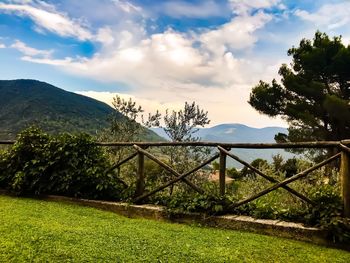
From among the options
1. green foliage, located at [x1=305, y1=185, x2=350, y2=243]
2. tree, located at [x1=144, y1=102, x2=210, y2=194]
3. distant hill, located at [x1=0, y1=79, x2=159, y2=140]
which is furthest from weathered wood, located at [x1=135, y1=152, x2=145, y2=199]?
distant hill, located at [x1=0, y1=79, x2=159, y2=140]

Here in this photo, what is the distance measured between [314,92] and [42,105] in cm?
11398

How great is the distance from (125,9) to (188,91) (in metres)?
10.6

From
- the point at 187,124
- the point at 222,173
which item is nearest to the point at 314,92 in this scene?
the point at 187,124

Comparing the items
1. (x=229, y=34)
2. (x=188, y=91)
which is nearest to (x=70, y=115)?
(x=188, y=91)

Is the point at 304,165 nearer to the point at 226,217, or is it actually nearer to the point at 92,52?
the point at 226,217

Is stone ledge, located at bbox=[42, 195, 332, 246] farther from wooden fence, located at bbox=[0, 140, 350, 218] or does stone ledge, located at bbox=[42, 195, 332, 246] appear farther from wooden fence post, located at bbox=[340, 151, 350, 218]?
wooden fence post, located at bbox=[340, 151, 350, 218]

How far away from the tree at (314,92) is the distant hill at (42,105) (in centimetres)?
7720

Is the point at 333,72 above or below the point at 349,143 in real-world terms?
above

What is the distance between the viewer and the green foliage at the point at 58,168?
705 centimetres

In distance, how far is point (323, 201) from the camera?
5055mm

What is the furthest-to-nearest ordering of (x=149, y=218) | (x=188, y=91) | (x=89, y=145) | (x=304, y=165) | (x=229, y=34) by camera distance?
(x=188, y=91)
(x=229, y=34)
(x=304, y=165)
(x=89, y=145)
(x=149, y=218)

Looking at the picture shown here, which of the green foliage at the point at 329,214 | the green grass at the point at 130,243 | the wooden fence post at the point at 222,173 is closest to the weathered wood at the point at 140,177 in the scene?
the green grass at the point at 130,243

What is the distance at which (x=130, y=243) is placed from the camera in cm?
428

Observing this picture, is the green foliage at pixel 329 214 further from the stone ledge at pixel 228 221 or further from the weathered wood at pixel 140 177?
the weathered wood at pixel 140 177
